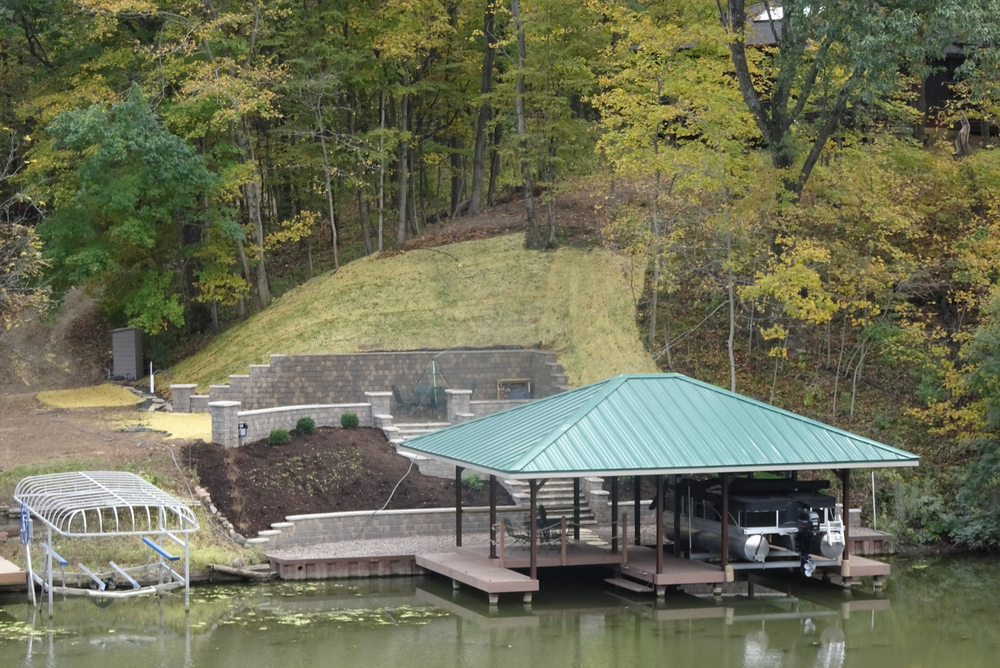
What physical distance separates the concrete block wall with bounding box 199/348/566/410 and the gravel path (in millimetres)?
6674

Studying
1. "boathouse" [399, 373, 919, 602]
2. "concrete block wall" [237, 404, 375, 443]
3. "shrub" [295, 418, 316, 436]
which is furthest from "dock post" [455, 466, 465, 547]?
"concrete block wall" [237, 404, 375, 443]

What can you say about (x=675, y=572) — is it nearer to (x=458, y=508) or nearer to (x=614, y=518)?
(x=614, y=518)

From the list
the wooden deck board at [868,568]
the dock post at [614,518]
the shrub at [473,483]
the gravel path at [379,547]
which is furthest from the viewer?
the shrub at [473,483]

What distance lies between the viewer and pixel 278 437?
25359 millimetres

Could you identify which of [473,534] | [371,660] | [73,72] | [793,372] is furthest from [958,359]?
[73,72]

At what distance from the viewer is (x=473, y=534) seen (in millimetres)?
23922

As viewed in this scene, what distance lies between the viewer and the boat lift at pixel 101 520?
760 inches

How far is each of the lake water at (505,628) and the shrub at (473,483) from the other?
131 inches

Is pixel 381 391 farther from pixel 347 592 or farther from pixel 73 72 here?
pixel 73 72

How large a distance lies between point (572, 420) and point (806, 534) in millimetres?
4532

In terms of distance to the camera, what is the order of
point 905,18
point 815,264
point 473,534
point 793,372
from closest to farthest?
point 473,534
point 905,18
point 815,264
point 793,372

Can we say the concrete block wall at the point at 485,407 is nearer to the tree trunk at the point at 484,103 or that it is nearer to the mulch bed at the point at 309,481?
the mulch bed at the point at 309,481

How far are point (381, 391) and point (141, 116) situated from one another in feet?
30.4

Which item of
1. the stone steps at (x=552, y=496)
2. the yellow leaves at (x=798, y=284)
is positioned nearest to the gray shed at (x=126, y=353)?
the stone steps at (x=552, y=496)
